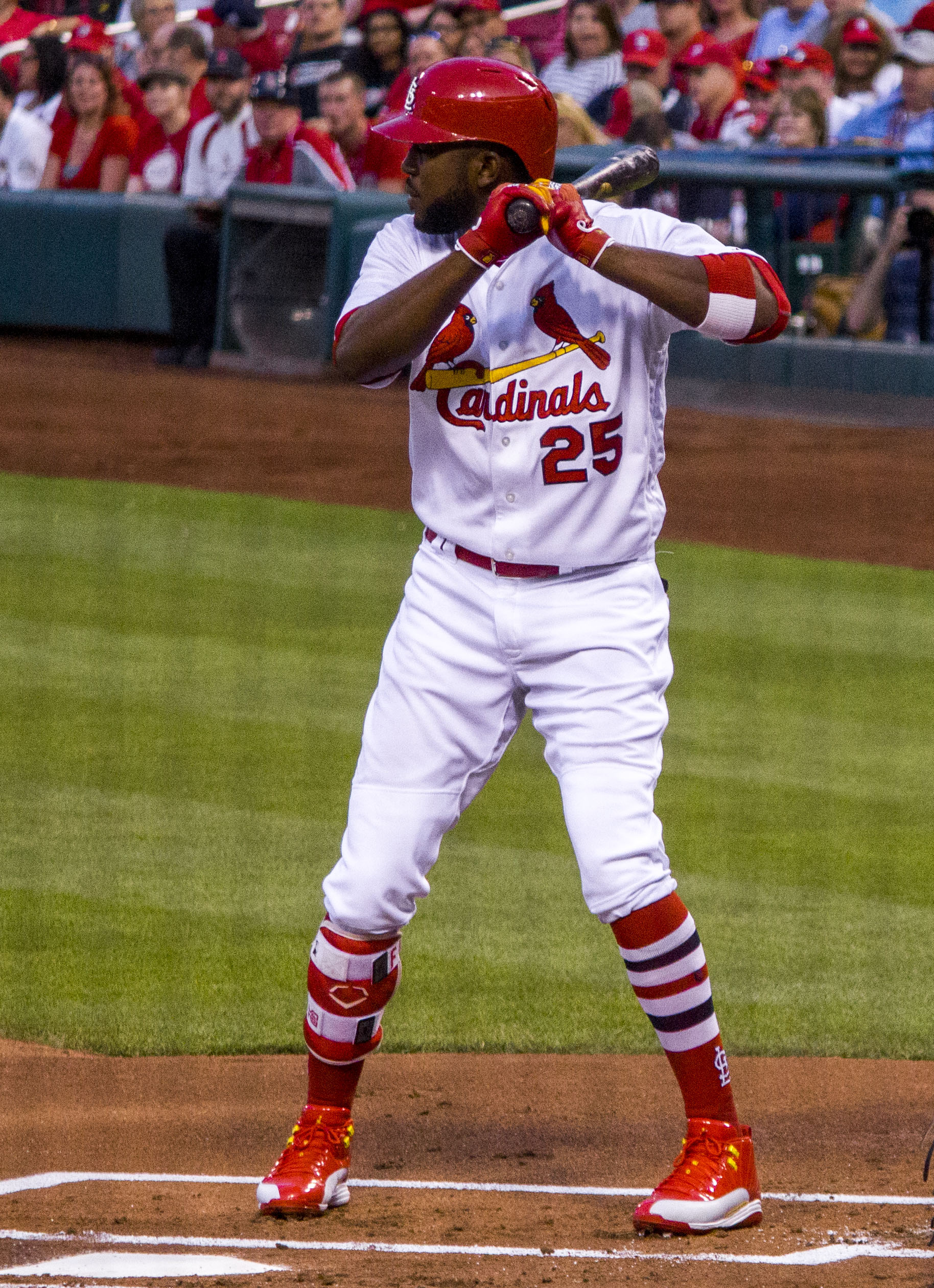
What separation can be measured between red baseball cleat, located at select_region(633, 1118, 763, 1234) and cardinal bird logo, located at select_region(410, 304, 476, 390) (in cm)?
119

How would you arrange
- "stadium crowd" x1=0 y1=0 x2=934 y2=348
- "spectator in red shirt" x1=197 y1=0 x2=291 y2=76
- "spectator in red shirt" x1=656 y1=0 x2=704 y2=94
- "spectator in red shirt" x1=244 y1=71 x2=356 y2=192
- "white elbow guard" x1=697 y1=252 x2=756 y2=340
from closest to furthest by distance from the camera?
"white elbow guard" x1=697 y1=252 x2=756 y2=340 → "stadium crowd" x1=0 y1=0 x2=934 y2=348 → "spectator in red shirt" x1=244 y1=71 x2=356 y2=192 → "spectator in red shirt" x1=656 y1=0 x2=704 y2=94 → "spectator in red shirt" x1=197 y1=0 x2=291 y2=76

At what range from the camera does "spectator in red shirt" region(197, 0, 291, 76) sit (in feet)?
54.4

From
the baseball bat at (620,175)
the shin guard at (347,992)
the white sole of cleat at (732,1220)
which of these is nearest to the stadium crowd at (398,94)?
the baseball bat at (620,175)

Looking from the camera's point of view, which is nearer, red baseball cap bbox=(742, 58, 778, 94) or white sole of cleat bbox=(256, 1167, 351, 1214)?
white sole of cleat bbox=(256, 1167, 351, 1214)

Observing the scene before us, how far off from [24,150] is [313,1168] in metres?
13.7

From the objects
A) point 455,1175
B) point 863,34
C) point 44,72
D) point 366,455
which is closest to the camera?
point 455,1175

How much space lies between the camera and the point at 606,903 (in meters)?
2.95

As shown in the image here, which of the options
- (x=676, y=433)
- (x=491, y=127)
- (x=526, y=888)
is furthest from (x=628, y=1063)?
(x=676, y=433)

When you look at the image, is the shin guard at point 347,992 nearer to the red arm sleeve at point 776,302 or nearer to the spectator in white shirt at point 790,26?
the red arm sleeve at point 776,302

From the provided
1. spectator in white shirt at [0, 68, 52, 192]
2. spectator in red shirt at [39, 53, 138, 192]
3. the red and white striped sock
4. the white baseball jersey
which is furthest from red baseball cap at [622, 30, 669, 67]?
the red and white striped sock

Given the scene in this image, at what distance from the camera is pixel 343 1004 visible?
10.1 ft

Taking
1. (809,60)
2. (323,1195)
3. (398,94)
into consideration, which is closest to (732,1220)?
(323,1195)

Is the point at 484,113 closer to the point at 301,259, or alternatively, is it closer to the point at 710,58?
the point at 710,58

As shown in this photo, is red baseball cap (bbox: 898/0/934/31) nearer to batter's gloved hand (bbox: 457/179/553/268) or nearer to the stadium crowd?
the stadium crowd
